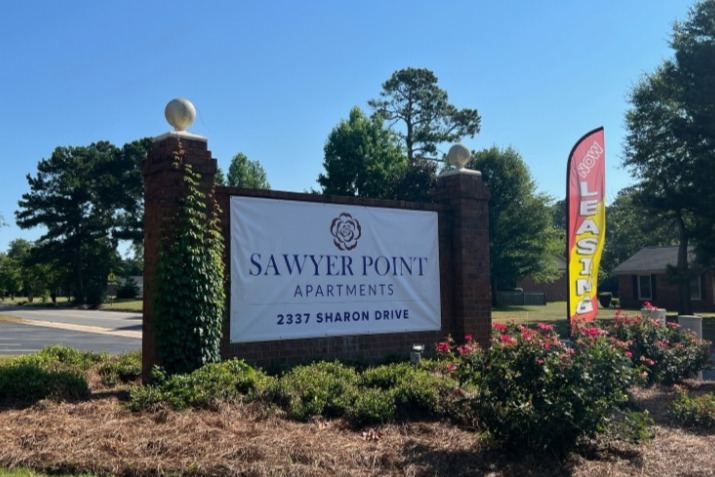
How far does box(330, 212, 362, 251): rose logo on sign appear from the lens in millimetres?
9523

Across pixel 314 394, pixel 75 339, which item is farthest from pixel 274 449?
pixel 75 339

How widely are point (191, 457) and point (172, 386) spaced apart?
70.7 inches

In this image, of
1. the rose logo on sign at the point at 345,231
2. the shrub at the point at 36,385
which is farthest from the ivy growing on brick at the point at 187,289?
the rose logo on sign at the point at 345,231

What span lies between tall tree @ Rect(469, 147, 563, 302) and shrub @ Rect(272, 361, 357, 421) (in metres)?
33.0

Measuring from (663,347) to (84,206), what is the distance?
53594mm

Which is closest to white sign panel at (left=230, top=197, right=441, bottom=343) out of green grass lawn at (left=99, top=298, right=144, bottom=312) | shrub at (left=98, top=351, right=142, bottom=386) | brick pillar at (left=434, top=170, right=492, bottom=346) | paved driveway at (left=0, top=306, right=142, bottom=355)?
brick pillar at (left=434, top=170, right=492, bottom=346)

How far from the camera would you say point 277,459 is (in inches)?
204

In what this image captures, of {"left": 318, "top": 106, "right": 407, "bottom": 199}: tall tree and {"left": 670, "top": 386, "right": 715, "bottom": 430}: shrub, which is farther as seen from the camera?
{"left": 318, "top": 106, "right": 407, "bottom": 199}: tall tree

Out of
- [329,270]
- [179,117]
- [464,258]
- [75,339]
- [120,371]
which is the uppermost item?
[179,117]

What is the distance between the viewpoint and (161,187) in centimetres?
793

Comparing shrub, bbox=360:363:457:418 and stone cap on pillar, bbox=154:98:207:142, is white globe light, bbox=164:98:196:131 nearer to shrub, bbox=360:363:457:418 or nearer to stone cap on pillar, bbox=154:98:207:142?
stone cap on pillar, bbox=154:98:207:142

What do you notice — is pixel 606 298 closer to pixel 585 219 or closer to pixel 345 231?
pixel 585 219

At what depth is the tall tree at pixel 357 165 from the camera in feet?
132

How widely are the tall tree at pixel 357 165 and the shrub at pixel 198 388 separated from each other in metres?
32.6
